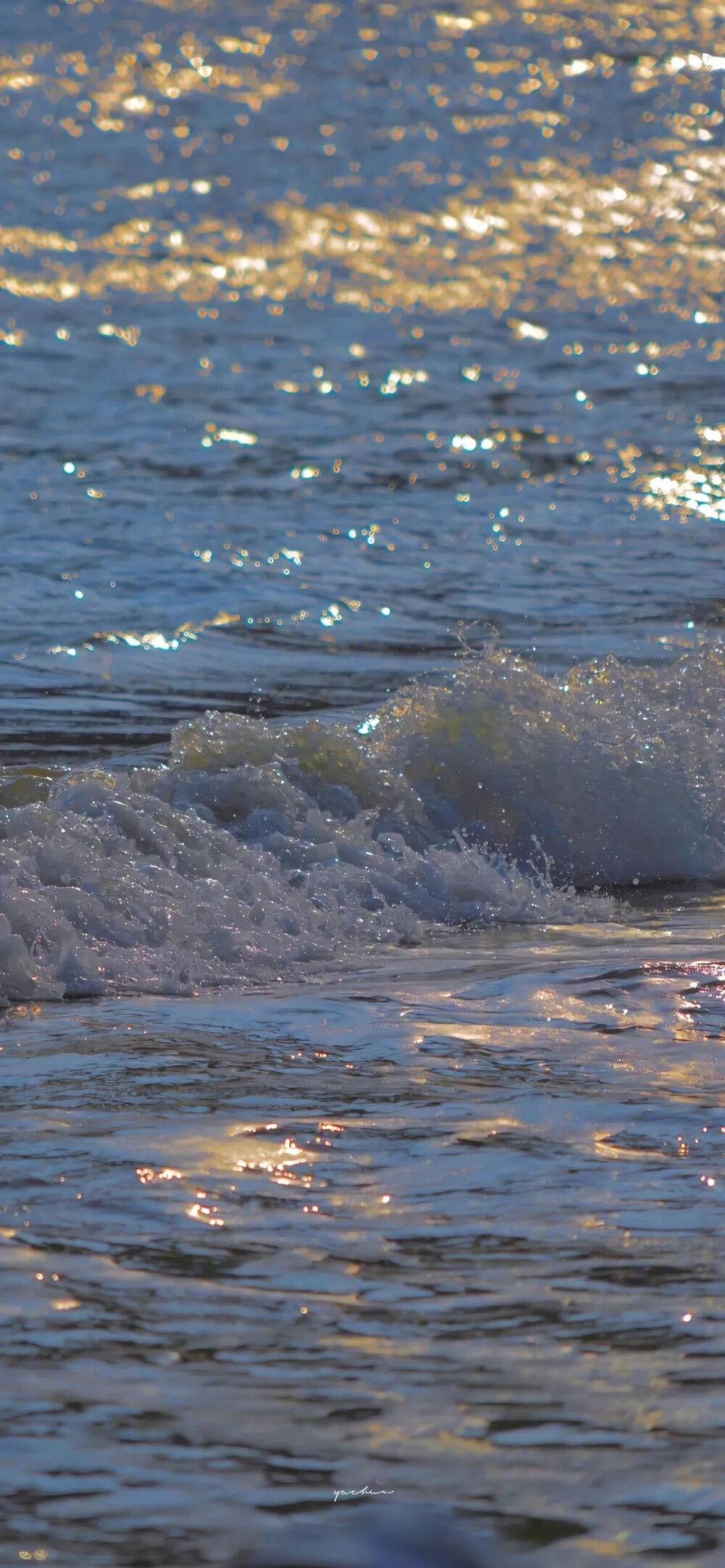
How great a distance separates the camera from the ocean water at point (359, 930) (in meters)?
2.59

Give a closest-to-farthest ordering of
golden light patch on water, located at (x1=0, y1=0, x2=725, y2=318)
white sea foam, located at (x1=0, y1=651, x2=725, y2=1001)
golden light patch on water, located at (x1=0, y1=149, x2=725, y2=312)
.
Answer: white sea foam, located at (x1=0, y1=651, x2=725, y2=1001), golden light patch on water, located at (x1=0, y1=149, x2=725, y2=312), golden light patch on water, located at (x1=0, y1=0, x2=725, y2=318)

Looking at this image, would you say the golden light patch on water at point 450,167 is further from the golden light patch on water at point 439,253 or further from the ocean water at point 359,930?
the ocean water at point 359,930

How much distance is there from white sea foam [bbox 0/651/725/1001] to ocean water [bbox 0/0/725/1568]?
19 mm

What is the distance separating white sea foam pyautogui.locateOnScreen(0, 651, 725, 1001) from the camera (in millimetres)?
5512

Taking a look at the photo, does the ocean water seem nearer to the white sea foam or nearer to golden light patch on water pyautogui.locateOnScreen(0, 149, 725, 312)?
the white sea foam

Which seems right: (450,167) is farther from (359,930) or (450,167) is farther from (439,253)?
(359,930)

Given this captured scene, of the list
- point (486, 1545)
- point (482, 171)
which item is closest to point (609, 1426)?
point (486, 1545)

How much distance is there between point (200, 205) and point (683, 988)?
68.8 ft

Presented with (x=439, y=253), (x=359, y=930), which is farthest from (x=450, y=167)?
(x=359, y=930)

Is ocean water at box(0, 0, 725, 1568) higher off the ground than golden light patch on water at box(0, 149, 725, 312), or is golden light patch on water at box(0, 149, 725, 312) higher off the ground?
golden light patch on water at box(0, 149, 725, 312)

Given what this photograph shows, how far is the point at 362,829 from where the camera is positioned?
267 inches

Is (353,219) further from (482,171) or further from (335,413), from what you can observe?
(335,413)

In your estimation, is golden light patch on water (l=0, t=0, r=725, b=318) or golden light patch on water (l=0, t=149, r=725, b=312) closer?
golden light patch on water (l=0, t=149, r=725, b=312)

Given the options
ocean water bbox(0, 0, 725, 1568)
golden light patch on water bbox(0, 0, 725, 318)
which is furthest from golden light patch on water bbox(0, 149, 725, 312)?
ocean water bbox(0, 0, 725, 1568)
